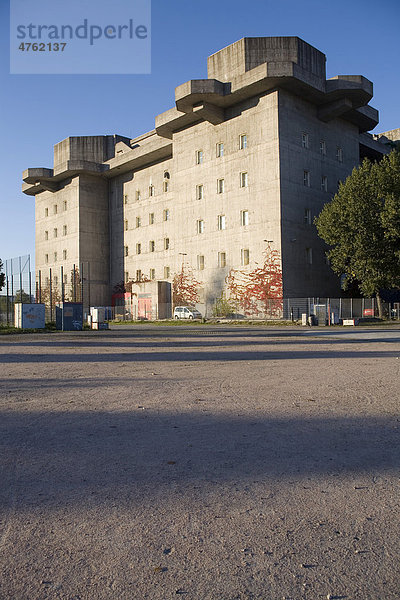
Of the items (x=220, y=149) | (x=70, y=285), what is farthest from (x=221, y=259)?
(x=70, y=285)

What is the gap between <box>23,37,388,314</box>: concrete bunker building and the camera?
43.5 metres

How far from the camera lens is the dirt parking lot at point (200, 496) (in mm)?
2535

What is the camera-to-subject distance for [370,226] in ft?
129

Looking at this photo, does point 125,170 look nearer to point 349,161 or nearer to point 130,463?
point 349,161

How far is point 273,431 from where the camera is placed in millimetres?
5438

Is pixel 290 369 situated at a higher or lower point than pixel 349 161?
lower

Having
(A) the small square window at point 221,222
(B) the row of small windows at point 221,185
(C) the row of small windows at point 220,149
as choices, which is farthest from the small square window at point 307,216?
(C) the row of small windows at point 220,149

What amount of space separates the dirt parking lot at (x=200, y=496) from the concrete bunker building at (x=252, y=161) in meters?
37.9

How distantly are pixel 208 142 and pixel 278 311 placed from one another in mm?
18574

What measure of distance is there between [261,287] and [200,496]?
136ft

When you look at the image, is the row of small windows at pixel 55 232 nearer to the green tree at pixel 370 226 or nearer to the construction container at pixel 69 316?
the construction container at pixel 69 316

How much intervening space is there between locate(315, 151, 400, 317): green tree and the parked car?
15621 mm

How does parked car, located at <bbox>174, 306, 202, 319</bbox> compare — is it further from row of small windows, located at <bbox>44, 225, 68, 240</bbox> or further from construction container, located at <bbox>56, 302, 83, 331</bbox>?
row of small windows, located at <bbox>44, 225, 68, 240</bbox>

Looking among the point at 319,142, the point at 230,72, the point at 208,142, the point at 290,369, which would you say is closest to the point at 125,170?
the point at 208,142
